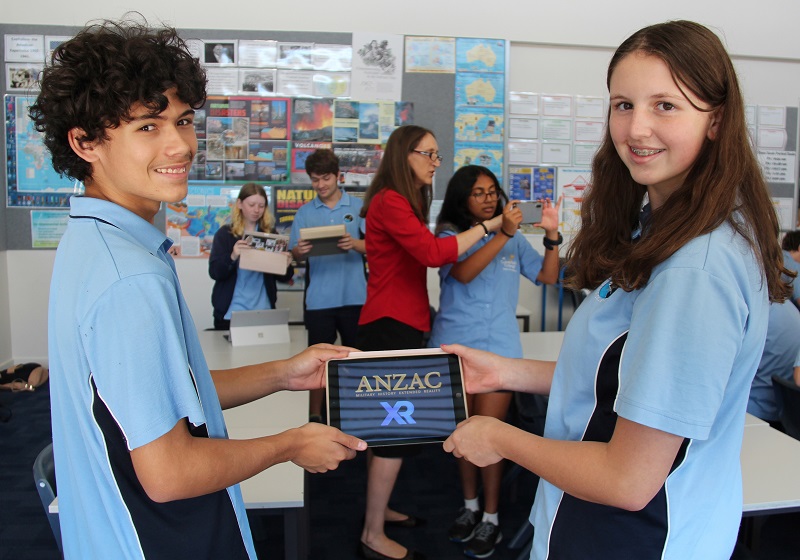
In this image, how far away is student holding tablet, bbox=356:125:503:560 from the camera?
258 centimetres

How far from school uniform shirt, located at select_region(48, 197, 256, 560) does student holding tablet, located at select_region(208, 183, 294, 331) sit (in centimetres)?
270

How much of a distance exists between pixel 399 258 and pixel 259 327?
3.74ft

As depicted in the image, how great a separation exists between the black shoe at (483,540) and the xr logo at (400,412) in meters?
1.52

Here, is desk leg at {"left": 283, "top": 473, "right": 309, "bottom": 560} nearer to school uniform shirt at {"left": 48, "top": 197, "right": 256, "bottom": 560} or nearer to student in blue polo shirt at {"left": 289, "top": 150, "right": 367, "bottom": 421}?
school uniform shirt at {"left": 48, "top": 197, "right": 256, "bottom": 560}

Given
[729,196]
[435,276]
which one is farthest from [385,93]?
[729,196]

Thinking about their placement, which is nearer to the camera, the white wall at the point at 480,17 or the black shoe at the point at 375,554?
the black shoe at the point at 375,554

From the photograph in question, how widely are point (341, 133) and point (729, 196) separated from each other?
4.49m

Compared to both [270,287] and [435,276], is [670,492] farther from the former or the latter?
[435,276]

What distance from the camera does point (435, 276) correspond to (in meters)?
5.41

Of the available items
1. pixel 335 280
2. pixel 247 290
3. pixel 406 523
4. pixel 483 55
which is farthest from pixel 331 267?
pixel 483 55

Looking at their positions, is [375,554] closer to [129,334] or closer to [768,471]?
[768,471]

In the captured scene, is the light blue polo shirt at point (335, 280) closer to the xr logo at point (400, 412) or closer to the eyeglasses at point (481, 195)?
the eyeglasses at point (481, 195)

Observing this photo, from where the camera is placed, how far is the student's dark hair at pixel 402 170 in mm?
2684

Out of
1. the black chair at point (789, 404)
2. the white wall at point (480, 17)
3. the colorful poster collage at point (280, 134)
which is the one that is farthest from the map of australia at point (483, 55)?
the black chair at point (789, 404)
